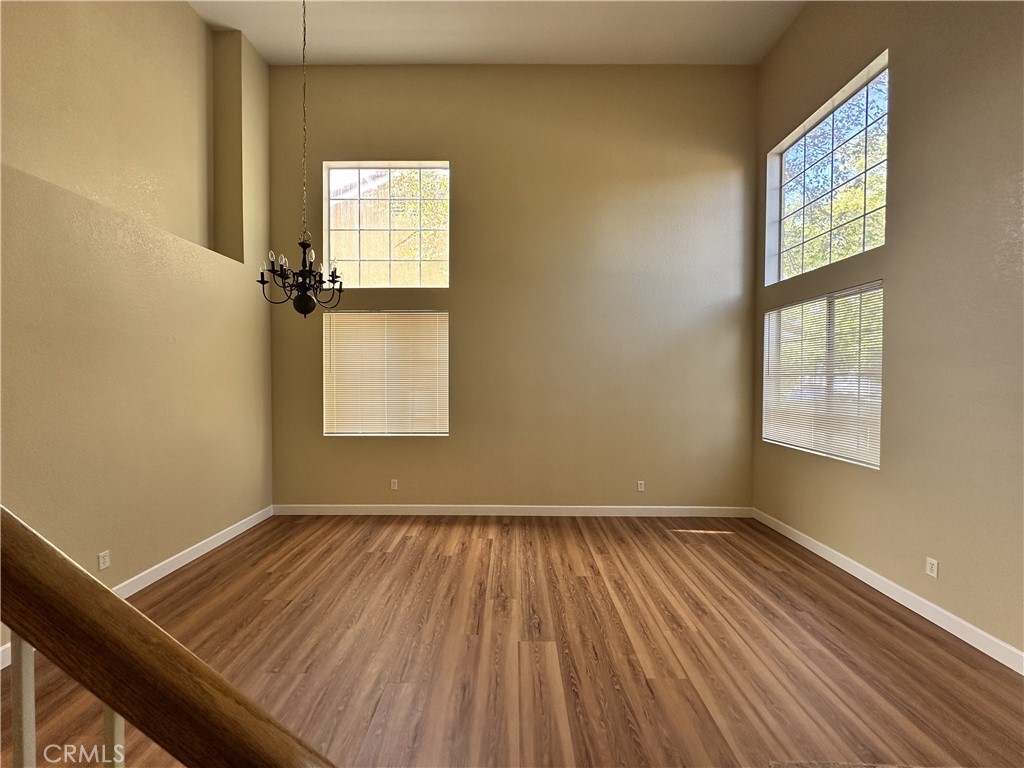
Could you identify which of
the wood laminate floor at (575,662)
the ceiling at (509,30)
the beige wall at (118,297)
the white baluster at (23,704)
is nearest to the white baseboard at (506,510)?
the beige wall at (118,297)

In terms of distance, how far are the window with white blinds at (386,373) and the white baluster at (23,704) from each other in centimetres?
452

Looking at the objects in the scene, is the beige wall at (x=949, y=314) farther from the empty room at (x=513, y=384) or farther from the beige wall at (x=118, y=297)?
the beige wall at (x=118, y=297)

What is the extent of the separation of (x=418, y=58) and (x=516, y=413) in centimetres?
386

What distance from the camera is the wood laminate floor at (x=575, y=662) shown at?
1.87 meters

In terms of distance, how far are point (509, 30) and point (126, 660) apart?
541 centimetres

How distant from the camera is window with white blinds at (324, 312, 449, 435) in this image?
16.4 ft

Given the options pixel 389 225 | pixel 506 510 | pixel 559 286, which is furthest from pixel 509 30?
pixel 506 510

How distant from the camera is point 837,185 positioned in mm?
3896

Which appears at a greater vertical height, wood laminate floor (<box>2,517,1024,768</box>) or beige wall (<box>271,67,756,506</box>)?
beige wall (<box>271,67,756,506</box>)

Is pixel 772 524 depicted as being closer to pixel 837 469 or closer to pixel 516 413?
pixel 837 469

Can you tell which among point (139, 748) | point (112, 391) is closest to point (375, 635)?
point (139, 748)

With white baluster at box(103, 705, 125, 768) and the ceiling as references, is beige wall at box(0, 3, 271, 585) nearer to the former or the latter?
the ceiling

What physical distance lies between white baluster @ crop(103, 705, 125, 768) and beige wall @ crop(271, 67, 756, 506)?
452 cm
